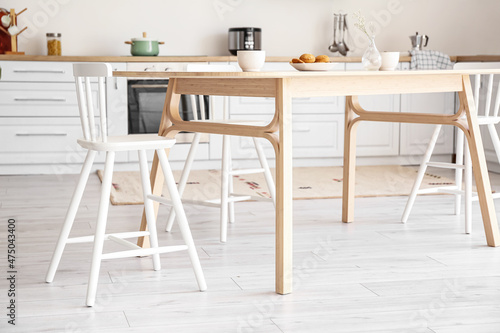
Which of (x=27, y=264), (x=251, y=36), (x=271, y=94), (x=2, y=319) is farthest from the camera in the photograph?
(x=251, y=36)

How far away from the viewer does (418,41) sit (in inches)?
221

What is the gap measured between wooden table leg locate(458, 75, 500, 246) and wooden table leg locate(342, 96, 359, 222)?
578mm

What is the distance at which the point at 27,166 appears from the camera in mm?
4984

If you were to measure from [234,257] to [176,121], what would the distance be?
592 millimetres

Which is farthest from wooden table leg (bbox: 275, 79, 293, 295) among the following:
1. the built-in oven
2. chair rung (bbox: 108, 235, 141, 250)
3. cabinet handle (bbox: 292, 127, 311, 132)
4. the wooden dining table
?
cabinet handle (bbox: 292, 127, 311, 132)

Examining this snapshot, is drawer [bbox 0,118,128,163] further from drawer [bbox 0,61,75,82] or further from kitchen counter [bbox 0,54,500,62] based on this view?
kitchen counter [bbox 0,54,500,62]

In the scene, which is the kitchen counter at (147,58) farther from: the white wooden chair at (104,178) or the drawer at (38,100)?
the white wooden chair at (104,178)

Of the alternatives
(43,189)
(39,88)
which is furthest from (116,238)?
(39,88)

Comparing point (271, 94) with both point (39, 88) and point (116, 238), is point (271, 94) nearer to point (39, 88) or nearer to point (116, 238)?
point (116, 238)

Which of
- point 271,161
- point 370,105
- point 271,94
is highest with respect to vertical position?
point 271,94

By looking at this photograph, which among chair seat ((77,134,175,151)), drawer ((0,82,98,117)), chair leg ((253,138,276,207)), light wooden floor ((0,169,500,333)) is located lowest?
light wooden floor ((0,169,500,333))

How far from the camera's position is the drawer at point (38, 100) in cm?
485

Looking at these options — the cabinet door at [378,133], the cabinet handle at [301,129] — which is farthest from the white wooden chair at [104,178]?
the cabinet door at [378,133]

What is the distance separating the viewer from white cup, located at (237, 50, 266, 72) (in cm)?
245
